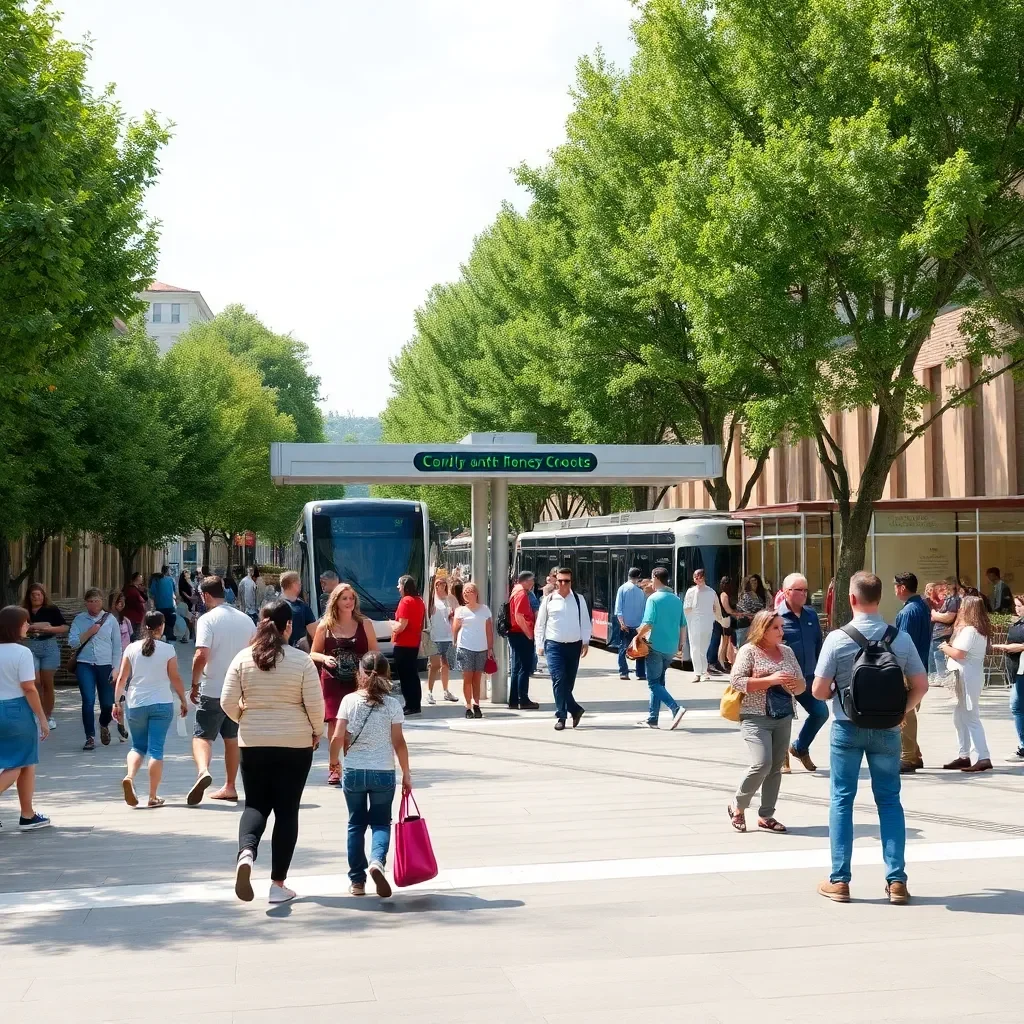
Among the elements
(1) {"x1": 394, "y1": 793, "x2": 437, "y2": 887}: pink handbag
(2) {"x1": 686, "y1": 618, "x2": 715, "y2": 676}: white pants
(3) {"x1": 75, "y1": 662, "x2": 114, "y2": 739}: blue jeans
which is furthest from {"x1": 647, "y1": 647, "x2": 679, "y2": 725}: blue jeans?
(1) {"x1": 394, "y1": 793, "x2": 437, "y2": 887}: pink handbag

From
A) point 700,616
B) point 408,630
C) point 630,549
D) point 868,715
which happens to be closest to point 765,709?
point 868,715

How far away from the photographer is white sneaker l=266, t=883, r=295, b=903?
754cm

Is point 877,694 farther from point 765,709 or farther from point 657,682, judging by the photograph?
point 657,682

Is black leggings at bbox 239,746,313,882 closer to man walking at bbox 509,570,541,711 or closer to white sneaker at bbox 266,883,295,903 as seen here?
white sneaker at bbox 266,883,295,903

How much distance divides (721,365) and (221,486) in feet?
86.4

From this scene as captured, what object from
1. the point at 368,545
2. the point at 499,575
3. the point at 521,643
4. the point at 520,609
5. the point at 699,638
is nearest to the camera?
the point at 520,609

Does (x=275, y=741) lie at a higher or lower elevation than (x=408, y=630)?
lower

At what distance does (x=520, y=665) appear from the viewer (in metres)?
19.0

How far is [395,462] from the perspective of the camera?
65.4ft

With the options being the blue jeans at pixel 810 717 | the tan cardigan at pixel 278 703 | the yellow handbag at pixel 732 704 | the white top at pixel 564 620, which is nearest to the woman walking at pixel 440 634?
the white top at pixel 564 620

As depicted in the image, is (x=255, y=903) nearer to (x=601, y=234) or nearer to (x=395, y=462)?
(x=395, y=462)

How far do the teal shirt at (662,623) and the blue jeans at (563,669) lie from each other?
0.90m

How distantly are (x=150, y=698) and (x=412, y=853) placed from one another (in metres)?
4.46

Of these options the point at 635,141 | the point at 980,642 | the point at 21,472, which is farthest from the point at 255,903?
the point at 635,141
